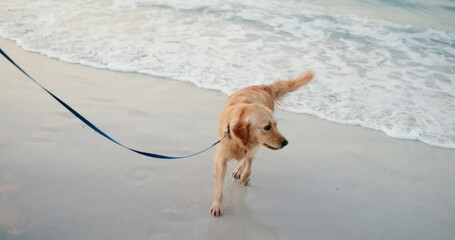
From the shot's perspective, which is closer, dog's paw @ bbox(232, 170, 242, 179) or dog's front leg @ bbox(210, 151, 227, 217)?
dog's front leg @ bbox(210, 151, 227, 217)

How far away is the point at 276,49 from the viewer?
24.1 ft

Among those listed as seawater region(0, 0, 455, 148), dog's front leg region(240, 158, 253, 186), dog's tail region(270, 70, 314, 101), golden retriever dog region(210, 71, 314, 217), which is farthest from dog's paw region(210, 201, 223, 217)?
seawater region(0, 0, 455, 148)

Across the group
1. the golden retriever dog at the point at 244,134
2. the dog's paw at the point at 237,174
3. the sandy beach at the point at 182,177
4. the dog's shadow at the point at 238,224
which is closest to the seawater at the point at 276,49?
the sandy beach at the point at 182,177

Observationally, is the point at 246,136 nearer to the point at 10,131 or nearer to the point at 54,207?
the point at 54,207

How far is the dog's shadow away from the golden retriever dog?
0.10 meters

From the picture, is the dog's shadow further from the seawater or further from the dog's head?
the seawater

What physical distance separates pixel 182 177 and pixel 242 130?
1.01 meters

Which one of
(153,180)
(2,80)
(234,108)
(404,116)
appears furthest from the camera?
(404,116)

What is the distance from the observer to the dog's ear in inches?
111

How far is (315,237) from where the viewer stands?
3.00 meters

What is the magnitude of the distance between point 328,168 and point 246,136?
55.4 inches

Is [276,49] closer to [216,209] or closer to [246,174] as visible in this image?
[246,174]

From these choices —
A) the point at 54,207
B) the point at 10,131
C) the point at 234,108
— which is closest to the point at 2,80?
the point at 10,131

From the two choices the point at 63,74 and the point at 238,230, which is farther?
the point at 63,74
